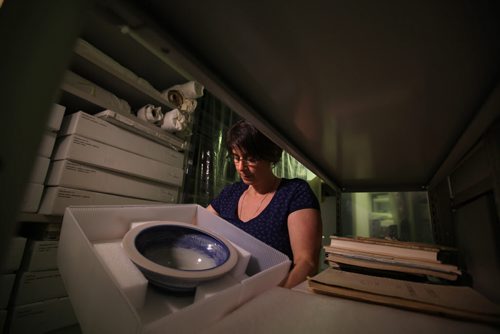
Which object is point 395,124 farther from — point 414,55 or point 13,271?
point 13,271

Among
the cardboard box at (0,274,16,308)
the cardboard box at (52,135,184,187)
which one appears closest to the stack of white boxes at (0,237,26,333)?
the cardboard box at (0,274,16,308)

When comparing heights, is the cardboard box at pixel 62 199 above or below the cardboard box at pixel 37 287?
above

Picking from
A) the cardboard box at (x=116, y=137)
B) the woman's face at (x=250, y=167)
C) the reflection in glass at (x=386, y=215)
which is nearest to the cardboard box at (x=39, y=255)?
the cardboard box at (x=116, y=137)

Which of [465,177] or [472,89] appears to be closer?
[472,89]

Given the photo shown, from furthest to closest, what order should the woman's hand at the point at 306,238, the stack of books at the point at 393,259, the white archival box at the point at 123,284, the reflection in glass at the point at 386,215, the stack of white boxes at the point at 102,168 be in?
1. the reflection in glass at the point at 386,215
2. the stack of white boxes at the point at 102,168
3. the woman's hand at the point at 306,238
4. the stack of books at the point at 393,259
5. the white archival box at the point at 123,284

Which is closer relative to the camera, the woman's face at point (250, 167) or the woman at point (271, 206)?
the woman at point (271, 206)

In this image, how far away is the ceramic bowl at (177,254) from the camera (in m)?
0.30

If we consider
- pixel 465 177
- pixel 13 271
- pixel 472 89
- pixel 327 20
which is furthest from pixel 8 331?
pixel 465 177

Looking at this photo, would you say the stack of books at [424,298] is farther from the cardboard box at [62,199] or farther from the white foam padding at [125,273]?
the cardboard box at [62,199]

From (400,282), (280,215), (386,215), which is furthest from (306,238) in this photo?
(386,215)

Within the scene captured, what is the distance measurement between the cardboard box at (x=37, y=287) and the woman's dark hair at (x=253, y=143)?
2.97 feet

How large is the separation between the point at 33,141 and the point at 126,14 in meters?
0.20

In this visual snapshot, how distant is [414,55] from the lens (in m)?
0.30

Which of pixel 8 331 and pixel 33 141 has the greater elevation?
pixel 33 141
